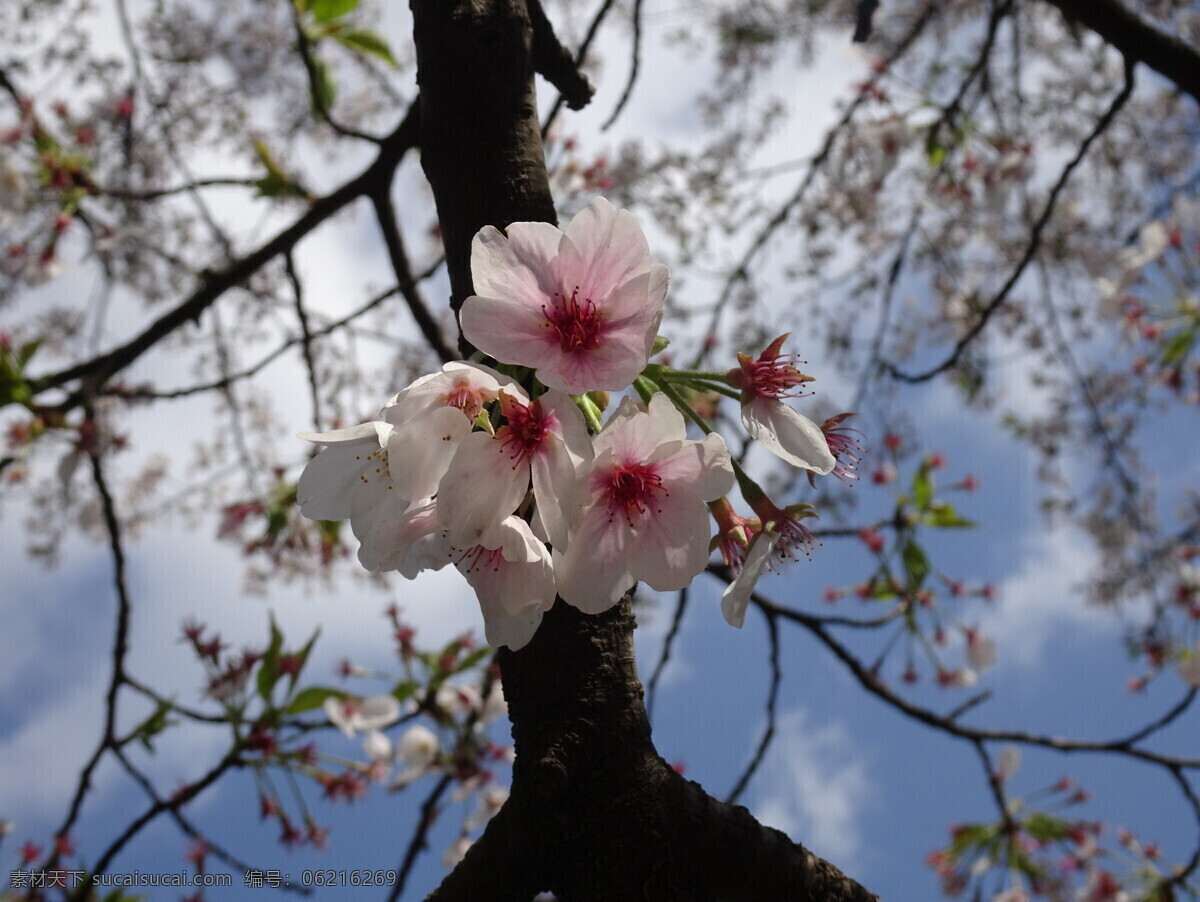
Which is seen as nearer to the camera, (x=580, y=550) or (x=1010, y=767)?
(x=580, y=550)

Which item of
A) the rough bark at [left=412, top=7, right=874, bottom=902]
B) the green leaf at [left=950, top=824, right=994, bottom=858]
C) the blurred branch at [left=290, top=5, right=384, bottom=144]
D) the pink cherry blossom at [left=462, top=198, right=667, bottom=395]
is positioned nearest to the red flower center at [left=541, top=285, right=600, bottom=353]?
the pink cherry blossom at [left=462, top=198, right=667, bottom=395]

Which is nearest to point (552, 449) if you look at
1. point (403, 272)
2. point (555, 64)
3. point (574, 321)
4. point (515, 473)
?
point (515, 473)

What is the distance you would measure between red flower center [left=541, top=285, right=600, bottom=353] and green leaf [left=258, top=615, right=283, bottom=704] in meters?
1.88

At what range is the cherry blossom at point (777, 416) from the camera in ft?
3.05

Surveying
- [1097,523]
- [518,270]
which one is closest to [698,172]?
[1097,523]

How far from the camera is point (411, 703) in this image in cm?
314

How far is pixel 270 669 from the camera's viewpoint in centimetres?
254

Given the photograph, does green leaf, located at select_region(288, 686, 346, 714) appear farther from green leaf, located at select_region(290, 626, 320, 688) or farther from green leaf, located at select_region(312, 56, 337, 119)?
green leaf, located at select_region(312, 56, 337, 119)

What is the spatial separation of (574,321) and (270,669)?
6.63ft

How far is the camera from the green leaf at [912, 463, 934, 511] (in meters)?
3.17

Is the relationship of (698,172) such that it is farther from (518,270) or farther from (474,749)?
(518,270)

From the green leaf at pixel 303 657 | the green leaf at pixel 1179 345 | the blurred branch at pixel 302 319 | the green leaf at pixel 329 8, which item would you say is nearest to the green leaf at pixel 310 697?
the green leaf at pixel 303 657

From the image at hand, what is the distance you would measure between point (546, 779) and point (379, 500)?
0.34 meters

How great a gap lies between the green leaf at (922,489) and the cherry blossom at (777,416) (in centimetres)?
235
